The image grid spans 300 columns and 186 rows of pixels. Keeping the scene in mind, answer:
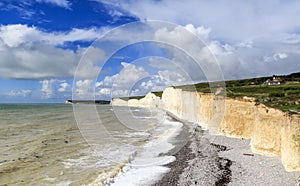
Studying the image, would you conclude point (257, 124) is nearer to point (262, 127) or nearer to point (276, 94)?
point (262, 127)

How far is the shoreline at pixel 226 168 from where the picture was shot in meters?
11.7

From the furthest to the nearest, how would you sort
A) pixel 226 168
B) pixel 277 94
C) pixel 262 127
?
pixel 277 94 < pixel 262 127 < pixel 226 168

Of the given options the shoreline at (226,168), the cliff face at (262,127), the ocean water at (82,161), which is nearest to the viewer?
the cliff face at (262,127)

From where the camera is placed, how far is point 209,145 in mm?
20750

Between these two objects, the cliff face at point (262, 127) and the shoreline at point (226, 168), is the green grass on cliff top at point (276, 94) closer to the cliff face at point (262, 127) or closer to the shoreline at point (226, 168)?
the cliff face at point (262, 127)

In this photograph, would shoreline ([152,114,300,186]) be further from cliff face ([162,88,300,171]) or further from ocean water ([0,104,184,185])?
ocean water ([0,104,184,185])

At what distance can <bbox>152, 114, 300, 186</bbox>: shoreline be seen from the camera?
11.7m

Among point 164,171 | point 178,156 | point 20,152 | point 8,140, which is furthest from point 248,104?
point 8,140

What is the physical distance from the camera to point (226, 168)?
14086 mm

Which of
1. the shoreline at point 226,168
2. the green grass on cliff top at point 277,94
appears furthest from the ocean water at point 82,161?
the green grass on cliff top at point 277,94

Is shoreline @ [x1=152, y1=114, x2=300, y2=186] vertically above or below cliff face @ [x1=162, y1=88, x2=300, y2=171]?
below

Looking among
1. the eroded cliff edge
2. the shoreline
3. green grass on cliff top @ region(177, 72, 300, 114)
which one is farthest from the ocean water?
green grass on cliff top @ region(177, 72, 300, 114)

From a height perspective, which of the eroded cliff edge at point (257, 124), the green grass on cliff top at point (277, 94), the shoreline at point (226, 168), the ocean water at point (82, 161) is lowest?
the ocean water at point (82, 161)

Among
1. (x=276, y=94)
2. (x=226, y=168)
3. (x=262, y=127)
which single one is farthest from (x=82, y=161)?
(x=276, y=94)
